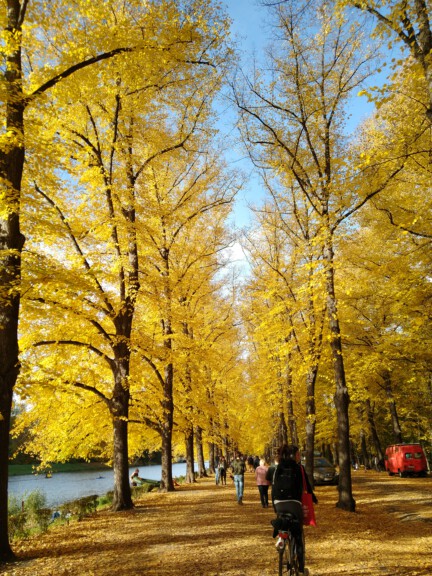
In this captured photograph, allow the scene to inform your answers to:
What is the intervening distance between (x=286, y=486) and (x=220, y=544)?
2.85m

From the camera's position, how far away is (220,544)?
6.56 metres

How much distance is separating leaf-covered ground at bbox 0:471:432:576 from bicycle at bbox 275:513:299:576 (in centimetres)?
69

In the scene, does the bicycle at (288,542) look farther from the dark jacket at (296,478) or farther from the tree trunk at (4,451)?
the tree trunk at (4,451)

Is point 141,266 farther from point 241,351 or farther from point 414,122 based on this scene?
point 241,351

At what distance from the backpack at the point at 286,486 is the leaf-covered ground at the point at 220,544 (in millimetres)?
1226

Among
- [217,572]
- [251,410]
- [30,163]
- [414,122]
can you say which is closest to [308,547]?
[217,572]

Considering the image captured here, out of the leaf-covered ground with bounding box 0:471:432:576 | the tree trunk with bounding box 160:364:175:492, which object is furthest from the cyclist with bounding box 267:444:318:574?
the tree trunk with bounding box 160:364:175:492

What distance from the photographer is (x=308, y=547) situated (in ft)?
20.6

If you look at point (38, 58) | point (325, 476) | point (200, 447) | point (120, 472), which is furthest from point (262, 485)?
point (200, 447)

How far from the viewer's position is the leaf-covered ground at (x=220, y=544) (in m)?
5.27

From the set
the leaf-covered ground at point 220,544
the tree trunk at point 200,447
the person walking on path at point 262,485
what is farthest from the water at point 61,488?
the person walking on path at point 262,485

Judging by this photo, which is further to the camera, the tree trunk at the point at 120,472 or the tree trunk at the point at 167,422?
the tree trunk at the point at 167,422

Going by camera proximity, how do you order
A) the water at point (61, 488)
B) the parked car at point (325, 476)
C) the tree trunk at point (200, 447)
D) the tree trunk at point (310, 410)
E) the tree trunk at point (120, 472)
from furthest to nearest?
the water at point (61, 488) < the tree trunk at point (200, 447) < the parked car at point (325, 476) < the tree trunk at point (310, 410) < the tree trunk at point (120, 472)

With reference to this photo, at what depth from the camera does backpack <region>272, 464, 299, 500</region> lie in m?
4.60
